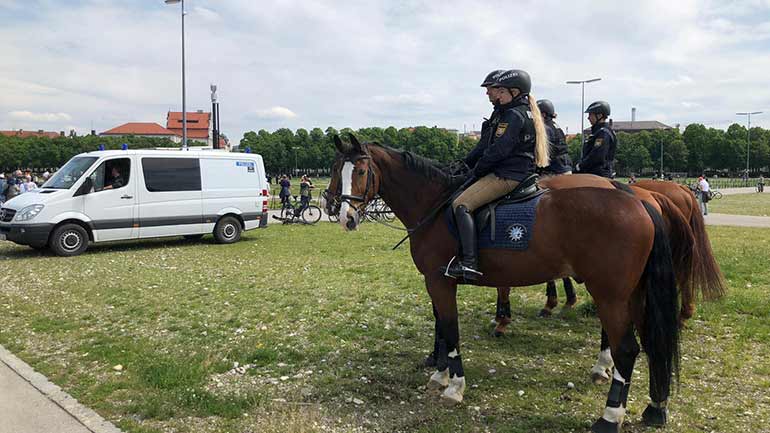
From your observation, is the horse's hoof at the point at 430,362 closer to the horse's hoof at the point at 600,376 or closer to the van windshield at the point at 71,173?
the horse's hoof at the point at 600,376

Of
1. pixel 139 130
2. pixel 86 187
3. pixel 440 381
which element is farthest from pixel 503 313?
pixel 139 130

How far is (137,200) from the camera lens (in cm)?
1437

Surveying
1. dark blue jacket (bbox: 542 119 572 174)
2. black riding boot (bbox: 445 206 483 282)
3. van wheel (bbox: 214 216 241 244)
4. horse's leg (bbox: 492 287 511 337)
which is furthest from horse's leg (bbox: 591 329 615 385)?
van wheel (bbox: 214 216 241 244)

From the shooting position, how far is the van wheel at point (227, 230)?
52.7 ft

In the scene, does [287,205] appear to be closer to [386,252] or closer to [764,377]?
[386,252]

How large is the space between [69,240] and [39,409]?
10.2 m

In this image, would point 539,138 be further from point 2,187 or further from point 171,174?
point 2,187

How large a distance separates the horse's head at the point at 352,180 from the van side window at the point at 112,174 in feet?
36.4

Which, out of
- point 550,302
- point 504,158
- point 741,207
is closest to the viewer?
point 504,158

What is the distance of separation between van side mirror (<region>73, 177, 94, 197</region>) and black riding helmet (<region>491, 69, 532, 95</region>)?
486 inches

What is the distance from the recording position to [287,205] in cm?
2364

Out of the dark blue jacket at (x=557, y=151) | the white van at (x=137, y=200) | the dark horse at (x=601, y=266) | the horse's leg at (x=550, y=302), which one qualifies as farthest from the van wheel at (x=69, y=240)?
the dark blue jacket at (x=557, y=151)

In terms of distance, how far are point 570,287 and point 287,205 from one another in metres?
17.3

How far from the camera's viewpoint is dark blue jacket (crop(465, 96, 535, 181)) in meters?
4.77
